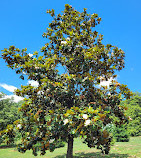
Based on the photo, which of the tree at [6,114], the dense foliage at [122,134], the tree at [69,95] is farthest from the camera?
the tree at [6,114]

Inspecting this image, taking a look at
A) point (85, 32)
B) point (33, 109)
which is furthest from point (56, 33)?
point (33, 109)

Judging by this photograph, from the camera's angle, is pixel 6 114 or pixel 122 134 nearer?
pixel 122 134

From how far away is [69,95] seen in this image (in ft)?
27.7

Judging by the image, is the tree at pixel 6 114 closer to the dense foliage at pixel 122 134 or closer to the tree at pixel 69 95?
the dense foliage at pixel 122 134

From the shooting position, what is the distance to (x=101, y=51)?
952cm

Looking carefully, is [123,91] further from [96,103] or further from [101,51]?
[101,51]

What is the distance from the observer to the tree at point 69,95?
6996 millimetres

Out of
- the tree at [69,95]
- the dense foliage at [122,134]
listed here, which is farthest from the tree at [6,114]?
the tree at [69,95]

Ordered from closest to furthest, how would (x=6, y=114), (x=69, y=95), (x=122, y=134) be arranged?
(x=69, y=95) → (x=122, y=134) → (x=6, y=114)

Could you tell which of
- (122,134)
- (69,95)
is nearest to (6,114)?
(122,134)

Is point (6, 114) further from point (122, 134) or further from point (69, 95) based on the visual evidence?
point (69, 95)

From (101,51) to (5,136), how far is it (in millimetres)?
7251

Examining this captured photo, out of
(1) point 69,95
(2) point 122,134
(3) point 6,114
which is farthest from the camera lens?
(3) point 6,114

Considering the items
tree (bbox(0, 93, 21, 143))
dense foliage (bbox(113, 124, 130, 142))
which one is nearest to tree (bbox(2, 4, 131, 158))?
dense foliage (bbox(113, 124, 130, 142))
